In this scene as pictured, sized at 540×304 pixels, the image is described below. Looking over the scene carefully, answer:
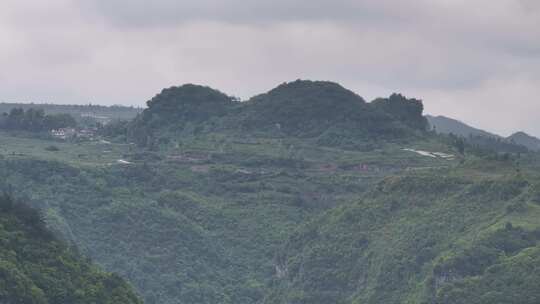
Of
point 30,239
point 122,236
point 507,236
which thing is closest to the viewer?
point 30,239

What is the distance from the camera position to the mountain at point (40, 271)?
6525 cm

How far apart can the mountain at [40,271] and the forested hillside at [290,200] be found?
26361mm

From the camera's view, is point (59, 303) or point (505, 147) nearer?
point (59, 303)

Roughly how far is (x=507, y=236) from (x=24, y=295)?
1566 inches

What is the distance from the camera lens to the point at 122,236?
Answer: 405 ft

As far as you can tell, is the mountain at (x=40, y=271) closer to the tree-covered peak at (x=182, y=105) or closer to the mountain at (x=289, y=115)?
the mountain at (x=289, y=115)

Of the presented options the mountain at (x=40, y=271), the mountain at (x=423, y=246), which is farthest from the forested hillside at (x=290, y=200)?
the mountain at (x=40, y=271)

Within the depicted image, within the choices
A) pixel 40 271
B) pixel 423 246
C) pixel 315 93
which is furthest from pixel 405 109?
pixel 40 271

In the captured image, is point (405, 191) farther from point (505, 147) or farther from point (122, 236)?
point (505, 147)

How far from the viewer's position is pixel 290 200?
13375cm

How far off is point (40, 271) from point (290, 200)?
66.5 meters

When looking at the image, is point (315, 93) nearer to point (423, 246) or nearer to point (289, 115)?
point (289, 115)

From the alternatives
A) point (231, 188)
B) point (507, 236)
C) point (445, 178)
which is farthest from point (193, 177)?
point (507, 236)

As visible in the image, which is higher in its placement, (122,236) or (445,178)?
(445,178)
